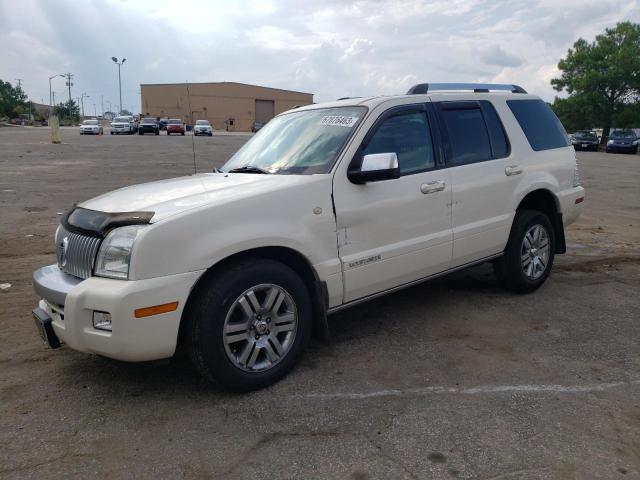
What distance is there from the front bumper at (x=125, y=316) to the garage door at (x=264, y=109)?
90386mm

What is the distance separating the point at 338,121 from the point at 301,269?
121 cm

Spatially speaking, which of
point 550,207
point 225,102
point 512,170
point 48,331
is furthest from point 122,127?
point 48,331

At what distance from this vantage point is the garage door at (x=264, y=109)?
301ft

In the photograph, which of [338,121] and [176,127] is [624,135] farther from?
[338,121]

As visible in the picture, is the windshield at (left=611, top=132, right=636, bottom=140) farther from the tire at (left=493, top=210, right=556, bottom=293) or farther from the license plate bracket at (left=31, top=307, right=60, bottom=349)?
the license plate bracket at (left=31, top=307, right=60, bottom=349)

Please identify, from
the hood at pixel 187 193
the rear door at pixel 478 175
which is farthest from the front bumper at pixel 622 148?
the hood at pixel 187 193

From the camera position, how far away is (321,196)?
12.0ft

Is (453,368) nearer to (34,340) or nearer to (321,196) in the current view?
(321,196)

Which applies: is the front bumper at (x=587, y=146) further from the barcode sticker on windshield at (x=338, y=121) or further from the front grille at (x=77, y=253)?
the front grille at (x=77, y=253)

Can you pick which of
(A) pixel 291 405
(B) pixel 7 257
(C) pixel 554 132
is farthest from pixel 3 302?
(C) pixel 554 132

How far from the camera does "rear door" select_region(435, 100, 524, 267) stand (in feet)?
14.9

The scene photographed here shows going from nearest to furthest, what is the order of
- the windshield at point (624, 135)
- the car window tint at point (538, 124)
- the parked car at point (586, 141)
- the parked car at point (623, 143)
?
the car window tint at point (538, 124)
the parked car at point (623, 143)
the windshield at point (624, 135)
the parked car at point (586, 141)

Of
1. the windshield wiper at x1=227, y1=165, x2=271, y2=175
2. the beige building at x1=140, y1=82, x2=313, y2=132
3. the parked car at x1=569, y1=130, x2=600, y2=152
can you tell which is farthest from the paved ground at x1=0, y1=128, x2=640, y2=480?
the beige building at x1=140, y1=82, x2=313, y2=132

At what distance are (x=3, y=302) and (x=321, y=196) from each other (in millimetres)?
3300
